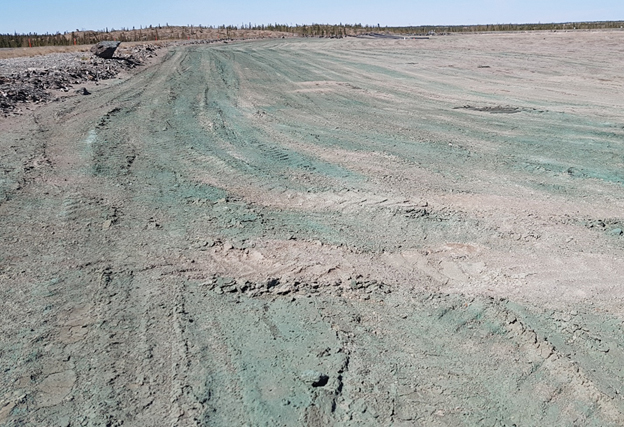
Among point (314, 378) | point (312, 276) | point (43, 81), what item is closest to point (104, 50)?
point (43, 81)

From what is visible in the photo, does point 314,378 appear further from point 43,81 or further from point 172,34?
point 172,34

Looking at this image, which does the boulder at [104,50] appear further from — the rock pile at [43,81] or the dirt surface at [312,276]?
the dirt surface at [312,276]

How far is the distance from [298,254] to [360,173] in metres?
2.45

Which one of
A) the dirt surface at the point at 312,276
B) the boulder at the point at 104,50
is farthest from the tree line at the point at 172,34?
the dirt surface at the point at 312,276

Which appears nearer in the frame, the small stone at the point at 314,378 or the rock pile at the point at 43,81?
the small stone at the point at 314,378

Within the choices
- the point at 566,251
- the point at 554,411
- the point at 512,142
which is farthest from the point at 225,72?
the point at 554,411

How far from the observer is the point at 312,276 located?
Answer: 4082 millimetres

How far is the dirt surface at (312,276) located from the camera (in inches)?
110

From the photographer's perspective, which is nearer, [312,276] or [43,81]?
[312,276]

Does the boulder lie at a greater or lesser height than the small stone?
greater

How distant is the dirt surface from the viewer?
9.16ft

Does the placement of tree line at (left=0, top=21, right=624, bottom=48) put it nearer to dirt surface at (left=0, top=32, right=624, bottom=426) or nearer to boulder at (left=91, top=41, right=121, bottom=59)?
boulder at (left=91, top=41, right=121, bottom=59)

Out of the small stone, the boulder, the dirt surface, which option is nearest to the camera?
the dirt surface

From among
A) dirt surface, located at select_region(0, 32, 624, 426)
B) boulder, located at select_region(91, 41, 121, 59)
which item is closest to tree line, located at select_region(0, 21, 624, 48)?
boulder, located at select_region(91, 41, 121, 59)
